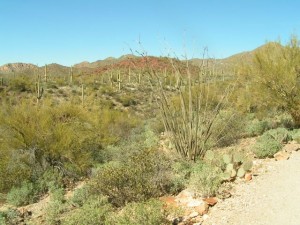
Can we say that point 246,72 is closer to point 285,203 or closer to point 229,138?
point 229,138

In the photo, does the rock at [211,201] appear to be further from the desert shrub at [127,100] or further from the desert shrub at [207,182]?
the desert shrub at [127,100]

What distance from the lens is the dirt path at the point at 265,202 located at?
7270 millimetres

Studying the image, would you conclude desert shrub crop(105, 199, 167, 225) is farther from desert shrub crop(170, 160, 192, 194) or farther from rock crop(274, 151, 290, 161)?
rock crop(274, 151, 290, 161)

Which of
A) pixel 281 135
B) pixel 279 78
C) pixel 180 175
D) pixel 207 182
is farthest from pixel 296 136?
pixel 207 182

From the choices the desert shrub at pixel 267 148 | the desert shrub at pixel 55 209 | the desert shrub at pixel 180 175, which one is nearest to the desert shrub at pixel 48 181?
the desert shrub at pixel 55 209

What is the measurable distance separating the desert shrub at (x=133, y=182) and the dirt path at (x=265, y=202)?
1.79m

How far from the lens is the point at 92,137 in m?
17.3

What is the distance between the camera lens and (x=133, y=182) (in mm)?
9477

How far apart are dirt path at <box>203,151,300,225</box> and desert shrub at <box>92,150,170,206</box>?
179cm

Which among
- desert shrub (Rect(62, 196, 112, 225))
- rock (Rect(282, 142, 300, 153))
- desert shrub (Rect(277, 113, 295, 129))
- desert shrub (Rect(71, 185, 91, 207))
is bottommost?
desert shrub (Rect(71, 185, 91, 207))

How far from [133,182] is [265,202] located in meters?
3.03

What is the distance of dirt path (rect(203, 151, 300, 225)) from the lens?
727 centimetres

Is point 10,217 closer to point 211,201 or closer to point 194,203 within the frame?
point 194,203

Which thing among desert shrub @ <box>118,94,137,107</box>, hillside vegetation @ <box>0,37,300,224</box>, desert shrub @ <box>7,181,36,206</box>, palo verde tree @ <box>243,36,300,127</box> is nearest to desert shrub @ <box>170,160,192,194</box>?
hillside vegetation @ <box>0,37,300,224</box>
